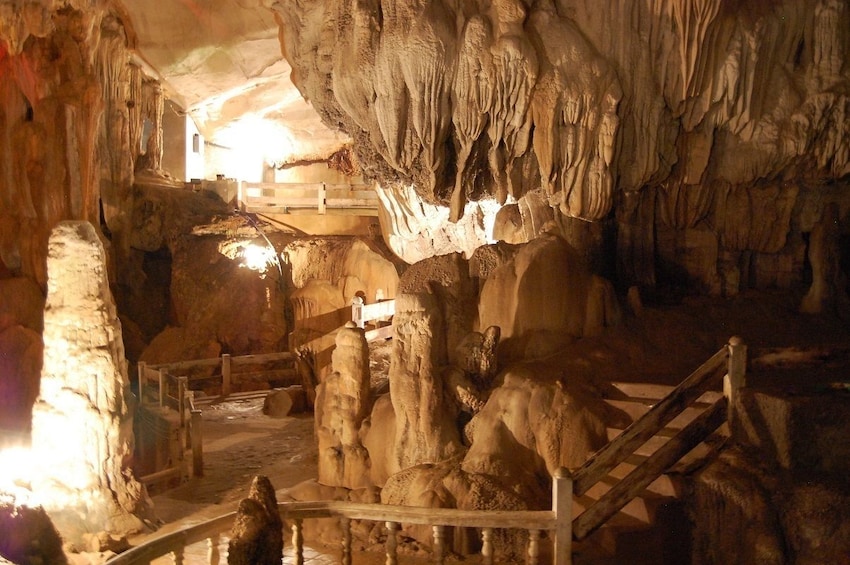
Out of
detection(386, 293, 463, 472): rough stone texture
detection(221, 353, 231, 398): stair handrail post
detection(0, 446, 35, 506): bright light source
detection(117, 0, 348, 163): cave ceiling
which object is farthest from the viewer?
detection(117, 0, 348, 163): cave ceiling

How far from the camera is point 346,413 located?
921 centimetres

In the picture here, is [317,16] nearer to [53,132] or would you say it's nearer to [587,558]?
[53,132]

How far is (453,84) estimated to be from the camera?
1030 cm

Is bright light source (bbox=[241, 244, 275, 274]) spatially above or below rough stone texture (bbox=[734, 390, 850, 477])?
above

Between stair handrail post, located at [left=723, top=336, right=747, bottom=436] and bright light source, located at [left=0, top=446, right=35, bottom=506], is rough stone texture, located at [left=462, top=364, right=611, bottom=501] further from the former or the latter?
bright light source, located at [left=0, top=446, right=35, bottom=506]

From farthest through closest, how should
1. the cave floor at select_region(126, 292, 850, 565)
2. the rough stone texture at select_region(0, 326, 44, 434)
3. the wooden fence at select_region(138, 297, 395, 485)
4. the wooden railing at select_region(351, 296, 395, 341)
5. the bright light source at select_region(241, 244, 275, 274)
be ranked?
the bright light source at select_region(241, 244, 275, 274), the wooden railing at select_region(351, 296, 395, 341), the rough stone texture at select_region(0, 326, 44, 434), the wooden fence at select_region(138, 297, 395, 485), the cave floor at select_region(126, 292, 850, 565)

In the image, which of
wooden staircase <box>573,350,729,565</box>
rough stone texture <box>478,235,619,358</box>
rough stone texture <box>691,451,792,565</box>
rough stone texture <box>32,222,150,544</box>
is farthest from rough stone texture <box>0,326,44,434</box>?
rough stone texture <box>691,451,792,565</box>

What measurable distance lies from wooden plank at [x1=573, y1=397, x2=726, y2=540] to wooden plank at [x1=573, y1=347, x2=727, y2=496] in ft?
0.62

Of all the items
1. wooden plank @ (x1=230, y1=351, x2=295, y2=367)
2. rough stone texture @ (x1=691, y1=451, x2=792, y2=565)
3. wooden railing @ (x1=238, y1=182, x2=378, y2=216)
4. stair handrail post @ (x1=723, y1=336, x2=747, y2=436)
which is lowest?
rough stone texture @ (x1=691, y1=451, x2=792, y2=565)

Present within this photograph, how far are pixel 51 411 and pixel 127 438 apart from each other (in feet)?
2.56

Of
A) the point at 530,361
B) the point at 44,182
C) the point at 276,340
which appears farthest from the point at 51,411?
the point at 276,340

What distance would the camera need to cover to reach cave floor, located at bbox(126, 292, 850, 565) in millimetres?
7180

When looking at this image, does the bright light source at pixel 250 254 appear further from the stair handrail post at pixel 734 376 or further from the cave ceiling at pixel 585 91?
the stair handrail post at pixel 734 376

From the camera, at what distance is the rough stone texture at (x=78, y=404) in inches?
301
